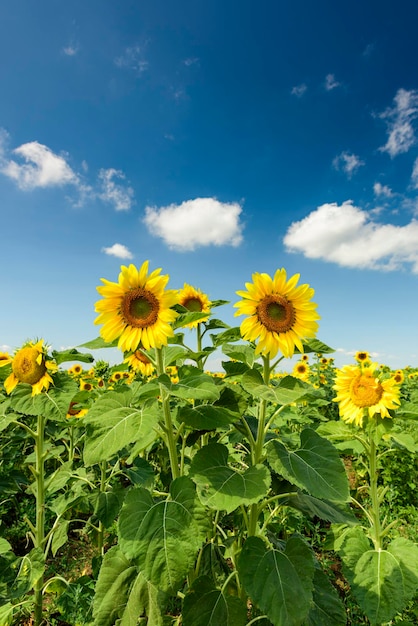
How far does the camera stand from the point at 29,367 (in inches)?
105

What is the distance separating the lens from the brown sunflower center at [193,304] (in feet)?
11.2

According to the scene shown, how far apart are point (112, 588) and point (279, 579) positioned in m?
0.91

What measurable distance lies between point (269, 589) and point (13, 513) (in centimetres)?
480

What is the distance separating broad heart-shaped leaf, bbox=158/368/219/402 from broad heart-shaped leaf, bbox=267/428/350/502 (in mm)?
487

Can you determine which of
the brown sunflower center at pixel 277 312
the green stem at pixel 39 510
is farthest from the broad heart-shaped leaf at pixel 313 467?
the green stem at pixel 39 510

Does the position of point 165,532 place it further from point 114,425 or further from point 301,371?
point 301,371

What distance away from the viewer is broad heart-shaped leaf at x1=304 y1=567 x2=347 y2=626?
204cm

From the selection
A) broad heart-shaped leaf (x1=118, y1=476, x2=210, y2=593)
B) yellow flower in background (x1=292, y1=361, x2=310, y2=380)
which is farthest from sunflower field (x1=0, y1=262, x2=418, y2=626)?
yellow flower in background (x1=292, y1=361, x2=310, y2=380)

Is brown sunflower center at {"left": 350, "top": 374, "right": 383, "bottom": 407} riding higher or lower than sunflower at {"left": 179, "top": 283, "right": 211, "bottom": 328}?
lower

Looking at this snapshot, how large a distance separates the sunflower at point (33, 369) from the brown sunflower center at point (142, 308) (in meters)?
0.95

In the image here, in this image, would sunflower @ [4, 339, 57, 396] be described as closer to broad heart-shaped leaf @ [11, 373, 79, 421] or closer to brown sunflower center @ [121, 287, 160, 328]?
broad heart-shaped leaf @ [11, 373, 79, 421]

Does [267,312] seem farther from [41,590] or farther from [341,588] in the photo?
[341,588]

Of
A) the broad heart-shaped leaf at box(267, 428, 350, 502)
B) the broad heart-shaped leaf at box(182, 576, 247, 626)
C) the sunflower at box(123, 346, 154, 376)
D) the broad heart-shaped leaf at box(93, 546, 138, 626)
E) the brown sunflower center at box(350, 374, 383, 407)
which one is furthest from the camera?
A: the brown sunflower center at box(350, 374, 383, 407)

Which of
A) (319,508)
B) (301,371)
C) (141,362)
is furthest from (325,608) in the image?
(301,371)
